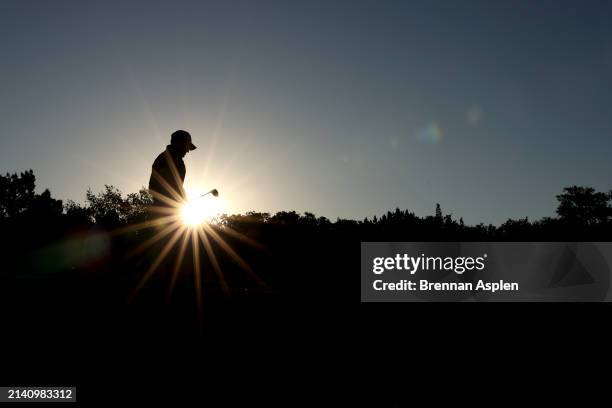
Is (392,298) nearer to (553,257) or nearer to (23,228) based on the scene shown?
(553,257)

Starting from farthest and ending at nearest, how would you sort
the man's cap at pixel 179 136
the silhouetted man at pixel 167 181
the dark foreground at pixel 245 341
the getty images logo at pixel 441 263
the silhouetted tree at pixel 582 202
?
the silhouetted tree at pixel 582 202, the getty images logo at pixel 441 263, the man's cap at pixel 179 136, the silhouetted man at pixel 167 181, the dark foreground at pixel 245 341

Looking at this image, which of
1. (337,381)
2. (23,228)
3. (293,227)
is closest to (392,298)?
(337,381)

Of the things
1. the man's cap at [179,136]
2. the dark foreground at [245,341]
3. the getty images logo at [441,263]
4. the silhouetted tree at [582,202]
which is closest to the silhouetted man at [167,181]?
the man's cap at [179,136]

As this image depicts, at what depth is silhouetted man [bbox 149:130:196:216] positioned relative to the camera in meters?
6.88

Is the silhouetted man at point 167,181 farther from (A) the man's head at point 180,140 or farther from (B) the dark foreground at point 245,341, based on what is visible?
(B) the dark foreground at point 245,341

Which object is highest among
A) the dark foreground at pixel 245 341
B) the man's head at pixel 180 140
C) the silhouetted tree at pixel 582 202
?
the silhouetted tree at pixel 582 202

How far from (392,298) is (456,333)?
3507 millimetres

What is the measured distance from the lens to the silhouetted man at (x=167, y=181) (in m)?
6.88

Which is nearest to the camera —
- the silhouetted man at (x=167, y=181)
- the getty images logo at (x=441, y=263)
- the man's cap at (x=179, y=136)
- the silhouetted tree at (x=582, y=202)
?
the silhouetted man at (x=167, y=181)

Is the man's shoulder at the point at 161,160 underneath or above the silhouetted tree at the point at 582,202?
underneath

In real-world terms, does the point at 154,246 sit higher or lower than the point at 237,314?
higher

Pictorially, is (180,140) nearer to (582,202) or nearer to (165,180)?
(165,180)

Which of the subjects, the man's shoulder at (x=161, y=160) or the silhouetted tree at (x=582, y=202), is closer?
the man's shoulder at (x=161, y=160)

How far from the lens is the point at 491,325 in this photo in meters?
6.54
